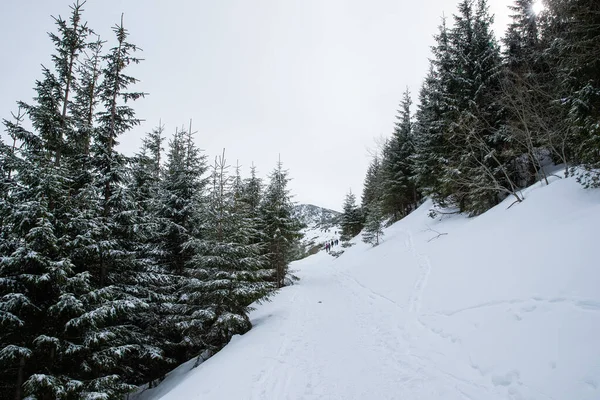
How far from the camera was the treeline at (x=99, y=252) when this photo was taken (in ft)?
20.4

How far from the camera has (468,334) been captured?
536 cm

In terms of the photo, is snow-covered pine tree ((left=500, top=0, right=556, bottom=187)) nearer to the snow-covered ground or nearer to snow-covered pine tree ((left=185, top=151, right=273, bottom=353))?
the snow-covered ground

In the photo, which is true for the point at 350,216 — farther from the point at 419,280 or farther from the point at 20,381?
the point at 20,381

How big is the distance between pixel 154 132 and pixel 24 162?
440 inches

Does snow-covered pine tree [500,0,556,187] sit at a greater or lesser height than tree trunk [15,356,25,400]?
greater

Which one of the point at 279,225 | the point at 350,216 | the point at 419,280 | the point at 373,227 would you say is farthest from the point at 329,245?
the point at 419,280

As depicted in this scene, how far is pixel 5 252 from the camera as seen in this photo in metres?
6.55

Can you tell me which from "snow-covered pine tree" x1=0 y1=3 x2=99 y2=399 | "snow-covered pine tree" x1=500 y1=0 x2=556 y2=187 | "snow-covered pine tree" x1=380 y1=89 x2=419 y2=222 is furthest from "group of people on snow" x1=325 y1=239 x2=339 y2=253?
"snow-covered pine tree" x1=0 y1=3 x2=99 y2=399

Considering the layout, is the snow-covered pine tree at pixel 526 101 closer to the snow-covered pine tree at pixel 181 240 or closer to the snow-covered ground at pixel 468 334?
the snow-covered ground at pixel 468 334

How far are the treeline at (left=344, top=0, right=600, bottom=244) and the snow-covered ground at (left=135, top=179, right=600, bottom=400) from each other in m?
2.94

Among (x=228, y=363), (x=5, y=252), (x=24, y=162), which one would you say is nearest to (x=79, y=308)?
(x=5, y=252)

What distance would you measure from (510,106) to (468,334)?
1207 cm

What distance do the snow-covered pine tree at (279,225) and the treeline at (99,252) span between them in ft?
16.6

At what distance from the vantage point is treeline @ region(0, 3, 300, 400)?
622 centimetres
